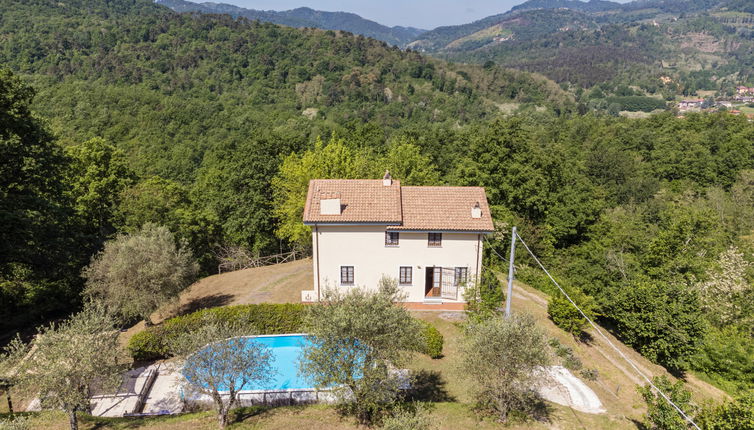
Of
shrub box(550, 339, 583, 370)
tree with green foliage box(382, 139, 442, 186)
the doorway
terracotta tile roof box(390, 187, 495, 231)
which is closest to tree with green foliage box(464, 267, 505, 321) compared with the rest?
the doorway

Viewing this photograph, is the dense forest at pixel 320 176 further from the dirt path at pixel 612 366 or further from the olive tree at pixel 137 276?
the olive tree at pixel 137 276

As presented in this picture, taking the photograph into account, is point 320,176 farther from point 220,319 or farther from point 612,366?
point 612,366

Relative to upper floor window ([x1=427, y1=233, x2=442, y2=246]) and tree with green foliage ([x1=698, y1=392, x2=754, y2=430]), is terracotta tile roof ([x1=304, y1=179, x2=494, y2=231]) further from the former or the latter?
tree with green foliage ([x1=698, y1=392, x2=754, y2=430])

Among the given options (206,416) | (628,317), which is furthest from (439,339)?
(628,317)

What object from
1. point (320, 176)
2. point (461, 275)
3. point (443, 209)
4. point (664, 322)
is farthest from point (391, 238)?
point (664, 322)

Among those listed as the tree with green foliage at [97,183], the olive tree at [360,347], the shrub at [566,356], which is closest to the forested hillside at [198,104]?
the tree with green foliage at [97,183]
